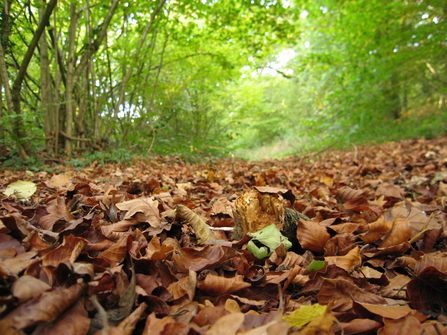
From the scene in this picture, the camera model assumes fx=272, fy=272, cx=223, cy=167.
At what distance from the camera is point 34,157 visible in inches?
130

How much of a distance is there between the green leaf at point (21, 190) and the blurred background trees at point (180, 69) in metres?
1.34

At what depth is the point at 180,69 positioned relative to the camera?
7305 millimetres

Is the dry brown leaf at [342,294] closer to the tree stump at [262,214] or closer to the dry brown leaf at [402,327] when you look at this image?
the dry brown leaf at [402,327]

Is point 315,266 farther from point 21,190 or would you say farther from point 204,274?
point 21,190

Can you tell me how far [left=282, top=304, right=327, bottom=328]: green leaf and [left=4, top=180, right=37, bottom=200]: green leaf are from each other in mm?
1659

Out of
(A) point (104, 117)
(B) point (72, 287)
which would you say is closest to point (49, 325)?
(B) point (72, 287)

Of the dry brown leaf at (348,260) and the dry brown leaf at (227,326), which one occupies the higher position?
the dry brown leaf at (227,326)

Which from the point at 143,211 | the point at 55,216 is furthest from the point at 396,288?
the point at 55,216

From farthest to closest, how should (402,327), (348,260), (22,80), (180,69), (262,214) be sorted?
(180,69)
(22,80)
(262,214)
(348,260)
(402,327)

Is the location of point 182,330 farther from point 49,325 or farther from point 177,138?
point 177,138

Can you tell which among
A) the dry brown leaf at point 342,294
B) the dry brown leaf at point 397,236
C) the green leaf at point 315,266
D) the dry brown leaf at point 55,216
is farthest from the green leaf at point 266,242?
the dry brown leaf at point 55,216

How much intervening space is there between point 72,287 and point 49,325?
0.10 meters

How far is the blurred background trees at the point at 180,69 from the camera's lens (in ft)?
13.3

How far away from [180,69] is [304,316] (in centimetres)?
734
